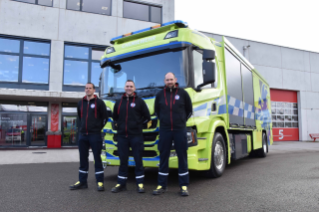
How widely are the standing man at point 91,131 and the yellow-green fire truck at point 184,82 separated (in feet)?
1.05

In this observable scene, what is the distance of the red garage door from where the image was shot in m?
23.5

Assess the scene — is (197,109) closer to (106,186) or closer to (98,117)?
(98,117)

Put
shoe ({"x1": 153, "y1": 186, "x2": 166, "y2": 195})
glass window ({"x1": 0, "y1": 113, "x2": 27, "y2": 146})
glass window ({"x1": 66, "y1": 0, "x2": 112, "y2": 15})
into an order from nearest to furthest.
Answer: shoe ({"x1": 153, "y1": 186, "x2": 166, "y2": 195}) → glass window ({"x1": 0, "y1": 113, "x2": 27, "y2": 146}) → glass window ({"x1": 66, "y1": 0, "x2": 112, "y2": 15})

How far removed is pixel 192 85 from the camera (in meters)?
4.86

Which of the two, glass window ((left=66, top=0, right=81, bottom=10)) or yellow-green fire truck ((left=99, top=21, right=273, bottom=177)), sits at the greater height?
glass window ((left=66, top=0, right=81, bottom=10))

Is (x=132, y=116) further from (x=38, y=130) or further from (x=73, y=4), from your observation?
(x=73, y=4)

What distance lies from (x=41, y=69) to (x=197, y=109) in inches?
523

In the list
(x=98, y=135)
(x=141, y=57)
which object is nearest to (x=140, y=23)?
(x=141, y=57)

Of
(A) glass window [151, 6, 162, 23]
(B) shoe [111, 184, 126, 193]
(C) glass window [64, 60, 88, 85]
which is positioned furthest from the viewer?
(A) glass window [151, 6, 162, 23]

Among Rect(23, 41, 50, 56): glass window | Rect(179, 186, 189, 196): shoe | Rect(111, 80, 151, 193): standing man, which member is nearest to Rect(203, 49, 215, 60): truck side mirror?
Rect(111, 80, 151, 193): standing man

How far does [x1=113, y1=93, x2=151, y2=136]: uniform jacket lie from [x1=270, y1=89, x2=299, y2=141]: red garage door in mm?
21138

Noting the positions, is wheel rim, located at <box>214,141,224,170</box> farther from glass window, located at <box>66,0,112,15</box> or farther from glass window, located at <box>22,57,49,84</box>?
glass window, located at <box>66,0,112,15</box>

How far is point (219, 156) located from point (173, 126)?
1.82m

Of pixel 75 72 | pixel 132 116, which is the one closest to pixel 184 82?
pixel 132 116
